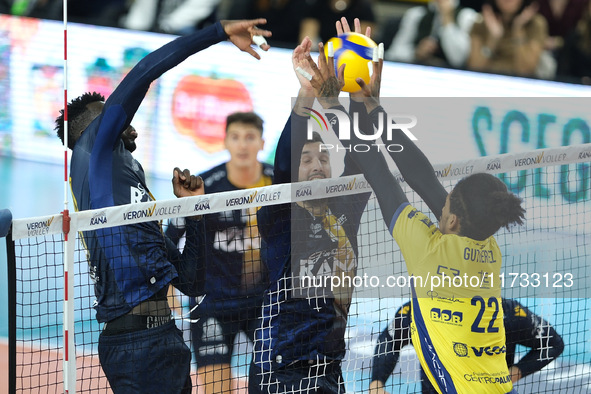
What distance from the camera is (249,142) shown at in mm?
8602

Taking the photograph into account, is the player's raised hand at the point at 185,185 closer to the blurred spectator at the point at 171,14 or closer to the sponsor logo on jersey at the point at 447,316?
the sponsor logo on jersey at the point at 447,316

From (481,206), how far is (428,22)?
626 centimetres

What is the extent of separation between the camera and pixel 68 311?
501 cm

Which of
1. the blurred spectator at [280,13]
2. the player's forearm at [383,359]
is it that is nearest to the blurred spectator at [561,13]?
the blurred spectator at [280,13]

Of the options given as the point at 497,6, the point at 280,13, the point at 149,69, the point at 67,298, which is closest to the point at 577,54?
the point at 497,6

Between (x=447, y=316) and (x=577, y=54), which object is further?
(x=577, y=54)

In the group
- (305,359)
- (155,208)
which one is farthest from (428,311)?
(155,208)

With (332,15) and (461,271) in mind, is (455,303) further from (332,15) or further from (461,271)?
(332,15)

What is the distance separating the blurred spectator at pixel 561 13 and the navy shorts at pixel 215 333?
20.0 ft

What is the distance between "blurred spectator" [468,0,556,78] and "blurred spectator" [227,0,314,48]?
218cm

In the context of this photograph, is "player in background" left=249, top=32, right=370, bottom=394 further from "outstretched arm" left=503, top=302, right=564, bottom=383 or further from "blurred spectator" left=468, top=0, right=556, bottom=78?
"blurred spectator" left=468, top=0, right=556, bottom=78

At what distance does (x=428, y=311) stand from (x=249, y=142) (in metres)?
4.06

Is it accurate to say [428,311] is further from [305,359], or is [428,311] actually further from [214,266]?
[214,266]

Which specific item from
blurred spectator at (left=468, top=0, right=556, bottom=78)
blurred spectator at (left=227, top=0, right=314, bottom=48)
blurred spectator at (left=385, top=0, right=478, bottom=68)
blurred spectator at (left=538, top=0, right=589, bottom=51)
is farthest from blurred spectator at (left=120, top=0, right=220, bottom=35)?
blurred spectator at (left=538, top=0, right=589, bottom=51)
